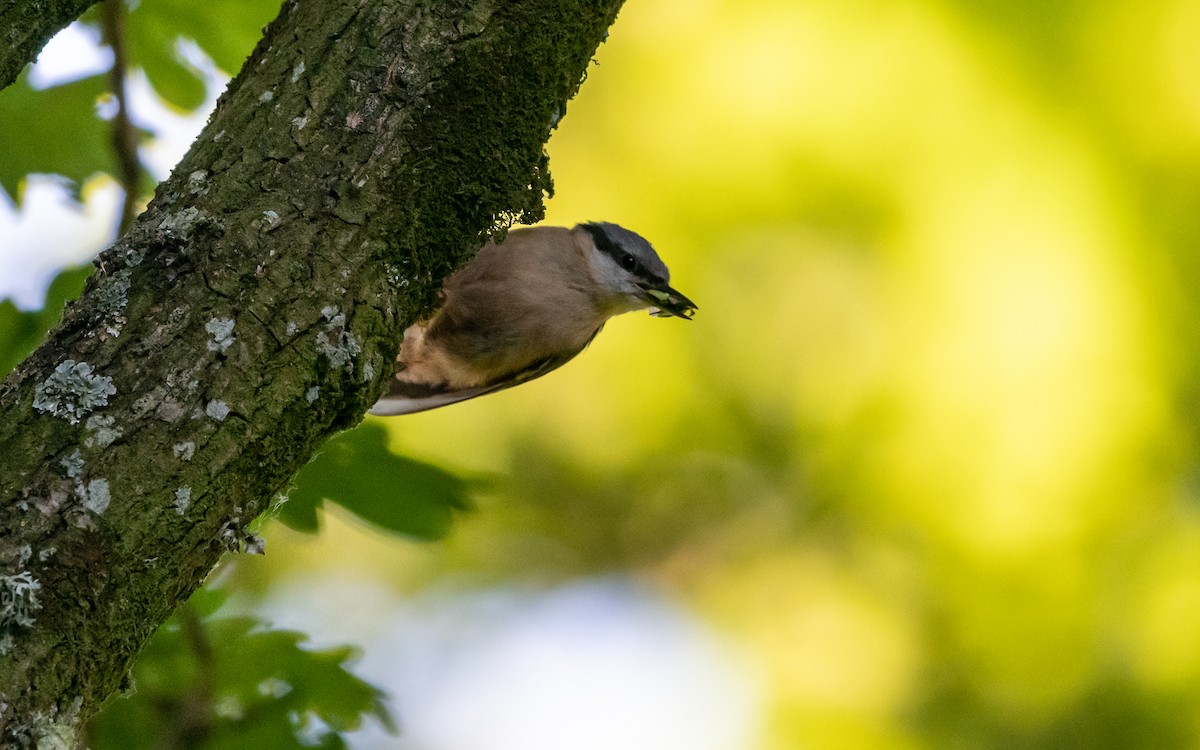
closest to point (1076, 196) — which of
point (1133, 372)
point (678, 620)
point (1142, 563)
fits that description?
point (1133, 372)

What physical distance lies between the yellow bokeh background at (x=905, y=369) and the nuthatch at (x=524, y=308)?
6.68 feet

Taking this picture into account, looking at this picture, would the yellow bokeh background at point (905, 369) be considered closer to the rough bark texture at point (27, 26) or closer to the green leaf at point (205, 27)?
the green leaf at point (205, 27)

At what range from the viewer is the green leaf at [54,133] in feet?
7.52

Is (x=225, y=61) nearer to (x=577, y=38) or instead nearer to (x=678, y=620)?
(x=577, y=38)

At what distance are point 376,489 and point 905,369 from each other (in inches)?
158

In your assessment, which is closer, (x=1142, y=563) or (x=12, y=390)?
(x=12, y=390)

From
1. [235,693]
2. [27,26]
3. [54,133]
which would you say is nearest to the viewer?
[27,26]

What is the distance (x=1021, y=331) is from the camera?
5191mm

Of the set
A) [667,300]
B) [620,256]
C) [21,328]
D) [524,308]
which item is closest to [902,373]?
[667,300]

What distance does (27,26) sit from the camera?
1.44 meters

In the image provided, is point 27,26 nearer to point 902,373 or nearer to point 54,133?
point 54,133

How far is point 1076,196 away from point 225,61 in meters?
4.01

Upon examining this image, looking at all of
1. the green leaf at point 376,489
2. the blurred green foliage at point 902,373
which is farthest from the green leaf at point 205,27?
the blurred green foliage at point 902,373

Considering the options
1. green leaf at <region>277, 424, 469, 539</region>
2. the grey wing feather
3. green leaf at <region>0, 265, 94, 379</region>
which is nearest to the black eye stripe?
the grey wing feather
